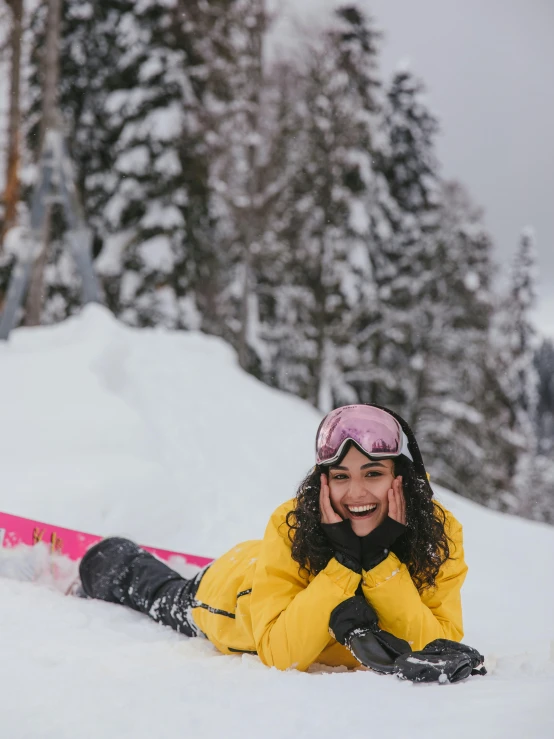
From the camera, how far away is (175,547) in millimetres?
3984

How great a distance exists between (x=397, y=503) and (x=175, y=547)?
86.1 inches

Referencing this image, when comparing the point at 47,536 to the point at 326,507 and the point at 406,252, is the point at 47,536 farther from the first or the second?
the point at 406,252

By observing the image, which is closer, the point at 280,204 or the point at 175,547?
the point at 175,547

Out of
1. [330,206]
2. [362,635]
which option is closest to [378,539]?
[362,635]

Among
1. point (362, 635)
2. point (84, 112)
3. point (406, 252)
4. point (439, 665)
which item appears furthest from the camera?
point (406, 252)

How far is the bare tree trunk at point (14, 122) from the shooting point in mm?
10102

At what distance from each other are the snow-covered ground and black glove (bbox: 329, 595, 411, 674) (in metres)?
0.20

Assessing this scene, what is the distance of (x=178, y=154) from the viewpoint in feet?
37.8

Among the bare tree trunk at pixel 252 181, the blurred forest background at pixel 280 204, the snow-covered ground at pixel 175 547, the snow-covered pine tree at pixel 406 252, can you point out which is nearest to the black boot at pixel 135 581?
the snow-covered ground at pixel 175 547

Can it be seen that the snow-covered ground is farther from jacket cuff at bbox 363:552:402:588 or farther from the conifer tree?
the conifer tree

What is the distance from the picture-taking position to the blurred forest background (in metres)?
11.1

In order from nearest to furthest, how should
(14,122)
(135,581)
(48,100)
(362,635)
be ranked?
(362,635)
(135,581)
(48,100)
(14,122)

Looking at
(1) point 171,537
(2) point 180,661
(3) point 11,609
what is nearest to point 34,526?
(3) point 11,609

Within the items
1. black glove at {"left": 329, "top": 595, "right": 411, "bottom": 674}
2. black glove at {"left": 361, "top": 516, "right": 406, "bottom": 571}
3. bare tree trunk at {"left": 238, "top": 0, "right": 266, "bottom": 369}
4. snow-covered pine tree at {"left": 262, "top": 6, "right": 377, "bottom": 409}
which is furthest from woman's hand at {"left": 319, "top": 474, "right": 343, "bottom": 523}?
bare tree trunk at {"left": 238, "top": 0, "right": 266, "bottom": 369}
